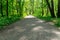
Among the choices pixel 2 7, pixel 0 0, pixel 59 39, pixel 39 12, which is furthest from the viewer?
pixel 39 12

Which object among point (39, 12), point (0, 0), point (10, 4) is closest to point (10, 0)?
point (10, 4)

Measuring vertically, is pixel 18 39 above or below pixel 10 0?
below

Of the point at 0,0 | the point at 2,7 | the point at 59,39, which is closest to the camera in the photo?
the point at 59,39

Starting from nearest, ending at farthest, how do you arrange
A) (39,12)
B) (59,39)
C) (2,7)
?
(59,39)
(2,7)
(39,12)

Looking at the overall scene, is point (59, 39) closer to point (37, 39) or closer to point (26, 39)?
point (37, 39)

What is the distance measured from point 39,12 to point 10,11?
2491cm

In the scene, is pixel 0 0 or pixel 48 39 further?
pixel 0 0

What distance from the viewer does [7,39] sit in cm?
816

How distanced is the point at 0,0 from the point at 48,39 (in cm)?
2677

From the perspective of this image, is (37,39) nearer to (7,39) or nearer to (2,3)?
(7,39)

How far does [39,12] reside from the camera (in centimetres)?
6122

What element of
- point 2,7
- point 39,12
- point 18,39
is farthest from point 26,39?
point 39,12

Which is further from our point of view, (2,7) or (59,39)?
(2,7)

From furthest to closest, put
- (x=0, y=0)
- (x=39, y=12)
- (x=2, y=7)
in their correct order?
(x=39, y=12), (x=2, y=7), (x=0, y=0)
